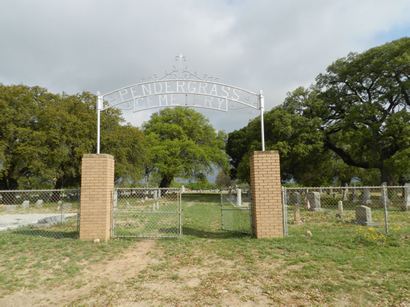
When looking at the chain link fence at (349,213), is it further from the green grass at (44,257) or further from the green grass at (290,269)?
the green grass at (44,257)

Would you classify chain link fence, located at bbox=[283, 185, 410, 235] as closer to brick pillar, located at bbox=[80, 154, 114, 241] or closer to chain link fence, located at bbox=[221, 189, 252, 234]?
chain link fence, located at bbox=[221, 189, 252, 234]

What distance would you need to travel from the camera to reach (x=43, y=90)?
31031mm

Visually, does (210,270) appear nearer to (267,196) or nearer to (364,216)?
(267,196)

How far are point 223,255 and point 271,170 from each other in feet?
8.53

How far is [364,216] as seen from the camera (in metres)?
12.0

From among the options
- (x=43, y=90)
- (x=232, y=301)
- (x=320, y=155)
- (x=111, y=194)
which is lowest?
(x=232, y=301)

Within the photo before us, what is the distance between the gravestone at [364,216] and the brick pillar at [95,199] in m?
8.78

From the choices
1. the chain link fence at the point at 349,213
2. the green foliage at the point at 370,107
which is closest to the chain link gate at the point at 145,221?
the chain link fence at the point at 349,213

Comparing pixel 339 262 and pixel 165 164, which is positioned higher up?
pixel 165 164

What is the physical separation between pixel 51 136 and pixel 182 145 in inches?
700

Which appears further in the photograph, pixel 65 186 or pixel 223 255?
pixel 65 186

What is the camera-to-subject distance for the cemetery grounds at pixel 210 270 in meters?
4.89

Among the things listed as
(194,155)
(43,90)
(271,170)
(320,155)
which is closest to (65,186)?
(43,90)

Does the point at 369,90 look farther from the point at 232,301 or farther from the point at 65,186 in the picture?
the point at 65,186
